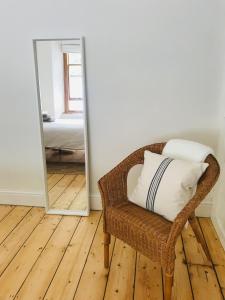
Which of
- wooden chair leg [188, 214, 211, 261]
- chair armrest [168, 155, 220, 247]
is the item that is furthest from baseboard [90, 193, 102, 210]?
chair armrest [168, 155, 220, 247]

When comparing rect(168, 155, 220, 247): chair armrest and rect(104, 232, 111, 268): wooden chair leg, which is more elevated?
rect(168, 155, 220, 247): chair armrest

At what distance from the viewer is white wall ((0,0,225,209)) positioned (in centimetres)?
205

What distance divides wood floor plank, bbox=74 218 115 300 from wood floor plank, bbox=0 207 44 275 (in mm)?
564

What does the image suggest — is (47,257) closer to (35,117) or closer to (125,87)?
(35,117)

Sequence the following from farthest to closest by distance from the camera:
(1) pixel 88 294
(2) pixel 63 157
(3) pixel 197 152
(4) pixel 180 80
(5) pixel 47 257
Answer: (2) pixel 63 157 < (4) pixel 180 80 < (5) pixel 47 257 < (3) pixel 197 152 < (1) pixel 88 294

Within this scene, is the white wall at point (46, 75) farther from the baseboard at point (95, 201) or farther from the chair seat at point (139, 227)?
the chair seat at point (139, 227)

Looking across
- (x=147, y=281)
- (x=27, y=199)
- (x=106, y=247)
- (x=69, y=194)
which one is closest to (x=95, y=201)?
(x=69, y=194)

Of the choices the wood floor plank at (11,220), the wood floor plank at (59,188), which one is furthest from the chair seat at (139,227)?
the wood floor plank at (11,220)

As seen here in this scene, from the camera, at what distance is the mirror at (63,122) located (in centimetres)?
218

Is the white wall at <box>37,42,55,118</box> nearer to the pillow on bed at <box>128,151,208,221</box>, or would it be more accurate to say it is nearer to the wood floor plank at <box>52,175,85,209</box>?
the wood floor plank at <box>52,175,85,209</box>

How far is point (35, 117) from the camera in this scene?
2391 millimetres

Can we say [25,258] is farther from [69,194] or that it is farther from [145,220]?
[145,220]

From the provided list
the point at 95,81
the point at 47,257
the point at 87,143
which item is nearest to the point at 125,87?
the point at 95,81

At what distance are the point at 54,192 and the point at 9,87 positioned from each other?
3.48 ft
